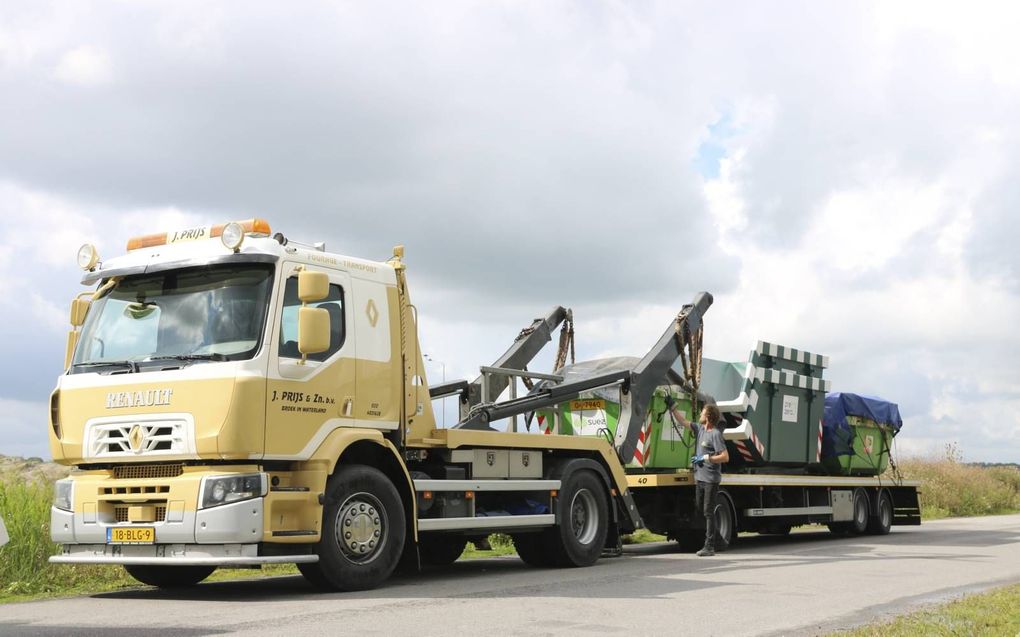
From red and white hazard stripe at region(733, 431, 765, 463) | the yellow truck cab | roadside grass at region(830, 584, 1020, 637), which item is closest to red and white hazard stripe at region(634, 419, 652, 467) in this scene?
red and white hazard stripe at region(733, 431, 765, 463)

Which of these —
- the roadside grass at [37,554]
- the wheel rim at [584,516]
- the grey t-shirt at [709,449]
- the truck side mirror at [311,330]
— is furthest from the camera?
the grey t-shirt at [709,449]

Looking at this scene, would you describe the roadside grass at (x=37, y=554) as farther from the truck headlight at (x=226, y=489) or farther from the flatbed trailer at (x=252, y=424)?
the truck headlight at (x=226, y=489)

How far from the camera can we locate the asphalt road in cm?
766

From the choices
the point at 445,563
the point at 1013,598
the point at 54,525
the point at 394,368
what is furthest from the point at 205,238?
the point at 1013,598

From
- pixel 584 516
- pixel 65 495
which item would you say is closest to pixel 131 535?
pixel 65 495

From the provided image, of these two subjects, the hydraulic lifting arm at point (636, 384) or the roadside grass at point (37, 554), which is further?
the hydraulic lifting arm at point (636, 384)

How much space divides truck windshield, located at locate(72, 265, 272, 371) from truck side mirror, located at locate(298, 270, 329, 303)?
17.7 inches

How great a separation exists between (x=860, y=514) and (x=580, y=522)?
8676 millimetres

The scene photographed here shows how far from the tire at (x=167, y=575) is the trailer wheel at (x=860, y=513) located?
1234 centimetres

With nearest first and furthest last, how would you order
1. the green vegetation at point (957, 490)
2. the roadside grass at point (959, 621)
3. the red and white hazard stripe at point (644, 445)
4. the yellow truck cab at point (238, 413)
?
the roadside grass at point (959, 621), the yellow truck cab at point (238, 413), the red and white hazard stripe at point (644, 445), the green vegetation at point (957, 490)

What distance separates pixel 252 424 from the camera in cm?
923

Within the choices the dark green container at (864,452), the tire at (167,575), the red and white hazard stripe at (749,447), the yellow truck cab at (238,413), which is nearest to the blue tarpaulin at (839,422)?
the dark green container at (864,452)

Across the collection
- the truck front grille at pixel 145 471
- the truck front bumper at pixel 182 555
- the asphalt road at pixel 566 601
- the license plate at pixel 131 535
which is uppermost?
the truck front grille at pixel 145 471

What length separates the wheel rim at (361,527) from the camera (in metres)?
9.90
